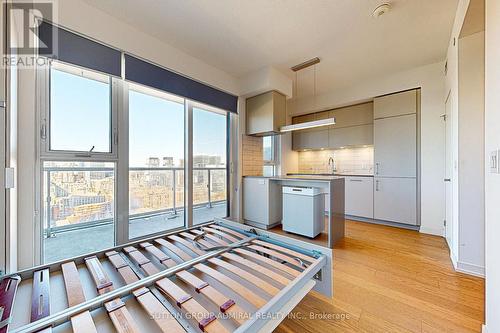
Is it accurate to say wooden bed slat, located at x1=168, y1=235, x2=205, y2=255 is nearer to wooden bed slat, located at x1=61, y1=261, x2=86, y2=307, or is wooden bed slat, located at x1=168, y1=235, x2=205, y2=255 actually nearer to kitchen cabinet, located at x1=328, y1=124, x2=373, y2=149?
wooden bed slat, located at x1=61, y1=261, x2=86, y2=307

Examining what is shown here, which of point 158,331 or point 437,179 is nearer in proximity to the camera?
point 158,331

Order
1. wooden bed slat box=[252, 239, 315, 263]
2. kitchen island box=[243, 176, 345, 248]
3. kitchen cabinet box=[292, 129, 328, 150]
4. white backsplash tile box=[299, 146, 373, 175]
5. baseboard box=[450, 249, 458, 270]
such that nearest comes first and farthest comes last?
wooden bed slat box=[252, 239, 315, 263]
baseboard box=[450, 249, 458, 270]
kitchen island box=[243, 176, 345, 248]
white backsplash tile box=[299, 146, 373, 175]
kitchen cabinet box=[292, 129, 328, 150]

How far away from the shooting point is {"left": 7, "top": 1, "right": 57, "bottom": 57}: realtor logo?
5.39ft

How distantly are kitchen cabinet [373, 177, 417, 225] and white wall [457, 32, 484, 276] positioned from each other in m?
1.46

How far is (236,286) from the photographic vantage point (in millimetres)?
1137

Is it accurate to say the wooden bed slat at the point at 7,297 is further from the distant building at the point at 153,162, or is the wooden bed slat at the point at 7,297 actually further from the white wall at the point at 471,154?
the white wall at the point at 471,154

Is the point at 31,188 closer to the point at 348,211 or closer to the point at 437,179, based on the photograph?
the point at 348,211

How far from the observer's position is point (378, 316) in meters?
1.43

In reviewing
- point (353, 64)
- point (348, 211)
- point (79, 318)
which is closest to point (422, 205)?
point (348, 211)

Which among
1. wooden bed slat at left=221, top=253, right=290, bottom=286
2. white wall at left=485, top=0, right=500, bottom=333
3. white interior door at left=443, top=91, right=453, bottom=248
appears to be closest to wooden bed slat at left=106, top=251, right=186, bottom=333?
wooden bed slat at left=221, top=253, right=290, bottom=286

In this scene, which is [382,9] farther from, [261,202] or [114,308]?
[114,308]

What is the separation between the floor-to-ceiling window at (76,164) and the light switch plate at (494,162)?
10.1 ft

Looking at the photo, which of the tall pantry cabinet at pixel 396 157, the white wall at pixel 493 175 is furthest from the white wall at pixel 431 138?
the white wall at pixel 493 175

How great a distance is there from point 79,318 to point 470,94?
3463 millimetres
